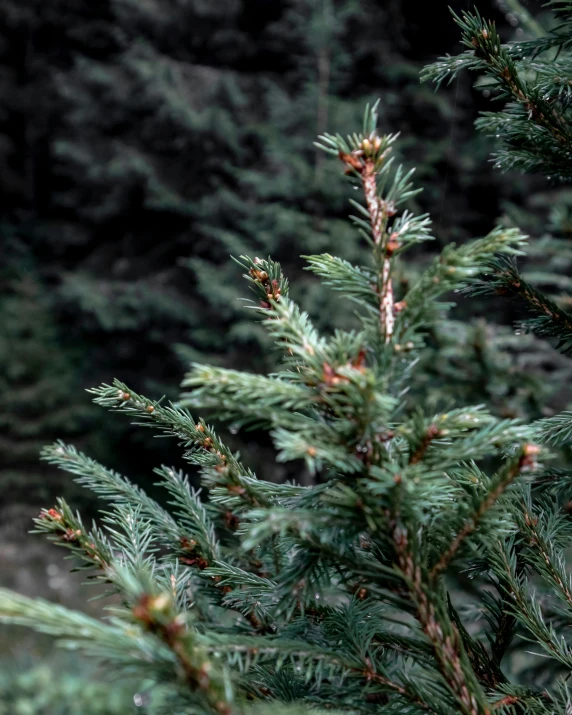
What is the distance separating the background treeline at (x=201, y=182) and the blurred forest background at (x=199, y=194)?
0.06 feet

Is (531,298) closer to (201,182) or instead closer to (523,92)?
(523,92)

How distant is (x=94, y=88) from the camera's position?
5.35 m

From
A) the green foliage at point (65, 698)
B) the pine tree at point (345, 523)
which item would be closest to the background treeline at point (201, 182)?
the pine tree at point (345, 523)

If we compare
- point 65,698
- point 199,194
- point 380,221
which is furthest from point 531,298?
point 199,194

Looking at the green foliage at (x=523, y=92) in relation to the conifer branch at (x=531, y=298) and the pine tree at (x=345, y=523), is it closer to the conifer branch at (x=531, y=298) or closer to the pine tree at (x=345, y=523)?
the conifer branch at (x=531, y=298)

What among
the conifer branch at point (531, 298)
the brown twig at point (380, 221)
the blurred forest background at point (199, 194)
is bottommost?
the blurred forest background at point (199, 194)

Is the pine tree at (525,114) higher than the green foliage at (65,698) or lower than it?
higher

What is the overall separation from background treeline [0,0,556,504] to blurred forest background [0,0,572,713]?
2cm

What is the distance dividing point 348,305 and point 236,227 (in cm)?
136

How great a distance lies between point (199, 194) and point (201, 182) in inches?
5.5

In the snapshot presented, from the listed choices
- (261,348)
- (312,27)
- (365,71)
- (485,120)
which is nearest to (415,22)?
(365,71)

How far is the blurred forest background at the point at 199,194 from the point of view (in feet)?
14.0

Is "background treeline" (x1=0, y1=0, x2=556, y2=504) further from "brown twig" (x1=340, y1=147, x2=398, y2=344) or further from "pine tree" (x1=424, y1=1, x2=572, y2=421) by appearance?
"brown twig" (x1=340, y1=147, x2=398, y2=344)

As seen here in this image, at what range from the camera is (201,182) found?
5.07m
